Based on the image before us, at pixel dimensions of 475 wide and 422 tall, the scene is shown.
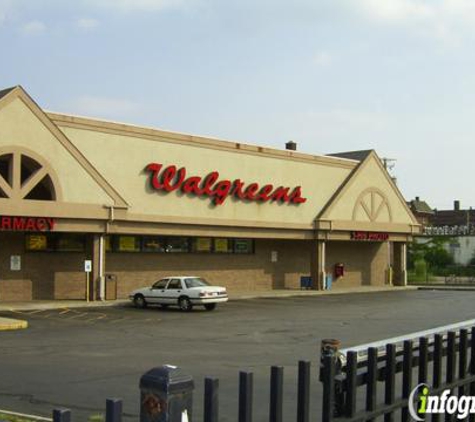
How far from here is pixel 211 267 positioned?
39.2m

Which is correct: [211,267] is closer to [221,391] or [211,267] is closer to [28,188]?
[28,188]

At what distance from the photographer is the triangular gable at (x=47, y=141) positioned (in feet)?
93.1

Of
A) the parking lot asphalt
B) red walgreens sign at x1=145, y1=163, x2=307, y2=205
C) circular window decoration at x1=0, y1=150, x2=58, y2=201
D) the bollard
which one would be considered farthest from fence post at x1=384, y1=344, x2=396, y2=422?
red walgreens sign at x1=145, y1=163, x2=307, y2=205

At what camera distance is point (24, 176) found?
1207 inches

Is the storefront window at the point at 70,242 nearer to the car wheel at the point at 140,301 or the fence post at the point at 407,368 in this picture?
the car wheel at the point at 140,301

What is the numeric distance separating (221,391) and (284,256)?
107ft

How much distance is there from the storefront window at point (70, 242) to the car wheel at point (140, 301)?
4.20 meters

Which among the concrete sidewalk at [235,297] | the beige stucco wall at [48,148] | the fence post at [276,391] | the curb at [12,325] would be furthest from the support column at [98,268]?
the fence post at [276,391]

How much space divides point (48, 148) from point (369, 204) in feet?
77.1

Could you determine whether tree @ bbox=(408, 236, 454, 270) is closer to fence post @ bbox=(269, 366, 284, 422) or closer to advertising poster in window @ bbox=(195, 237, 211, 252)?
advertising poster in window @ bbox=(195, 237, 211, 252)

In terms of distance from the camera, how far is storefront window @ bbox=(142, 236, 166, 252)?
35938 millimetres

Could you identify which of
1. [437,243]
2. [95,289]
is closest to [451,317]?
[95,289]

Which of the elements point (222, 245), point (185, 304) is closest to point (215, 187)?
point (222, 245)

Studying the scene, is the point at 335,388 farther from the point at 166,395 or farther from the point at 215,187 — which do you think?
the point at 215,187
